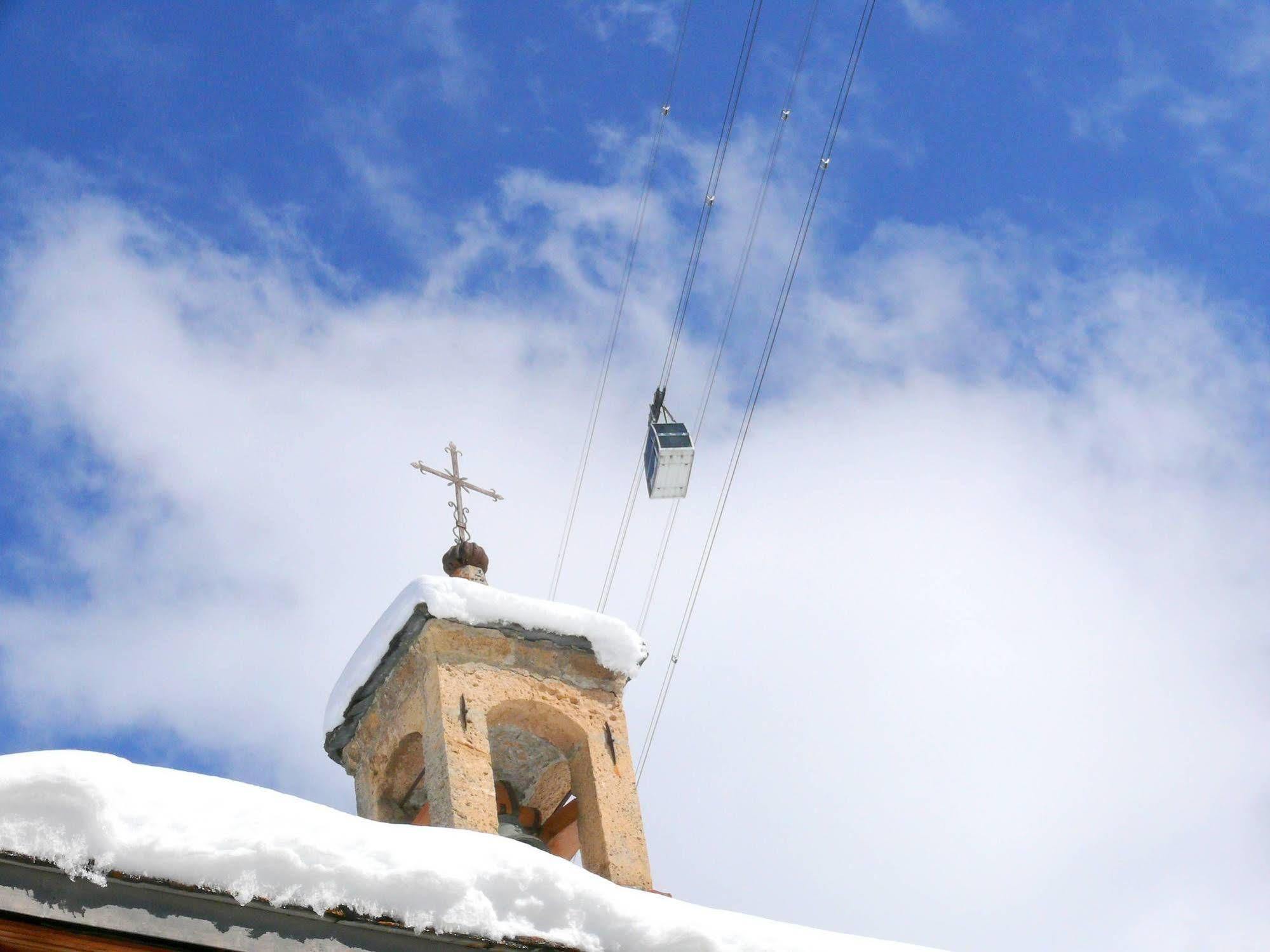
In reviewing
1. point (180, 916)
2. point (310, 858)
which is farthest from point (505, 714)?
point (180, 916)

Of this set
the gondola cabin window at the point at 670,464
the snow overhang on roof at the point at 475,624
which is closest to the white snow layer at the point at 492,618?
the snow overhang on roof at the point at 475,624

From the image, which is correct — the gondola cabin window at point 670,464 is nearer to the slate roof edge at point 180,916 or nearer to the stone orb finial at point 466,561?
the stone orb finial at point 466,561

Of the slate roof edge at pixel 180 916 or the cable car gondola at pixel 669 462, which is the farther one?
the cable car gondola at pixel 669 462

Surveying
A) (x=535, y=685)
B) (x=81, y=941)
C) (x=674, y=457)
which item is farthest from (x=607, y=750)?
(x=81, y=941)

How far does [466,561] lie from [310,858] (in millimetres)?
8183

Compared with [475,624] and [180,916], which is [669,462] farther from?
[180,916]

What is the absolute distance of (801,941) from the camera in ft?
16.5

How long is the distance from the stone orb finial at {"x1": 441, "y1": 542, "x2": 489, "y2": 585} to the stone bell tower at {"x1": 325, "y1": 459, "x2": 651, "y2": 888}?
25.0 inches

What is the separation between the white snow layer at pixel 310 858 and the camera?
426 centimetres

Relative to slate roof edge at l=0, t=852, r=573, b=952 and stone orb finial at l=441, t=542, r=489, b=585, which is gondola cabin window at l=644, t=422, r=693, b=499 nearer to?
stone orb finial at l=441, t=542, r=489, b=585

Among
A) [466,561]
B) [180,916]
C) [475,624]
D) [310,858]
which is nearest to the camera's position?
[180,916]

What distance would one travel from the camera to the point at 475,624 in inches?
444

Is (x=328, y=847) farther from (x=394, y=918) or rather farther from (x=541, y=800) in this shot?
(x=541, y=800)

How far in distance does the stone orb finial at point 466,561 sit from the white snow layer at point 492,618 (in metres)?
0.98
